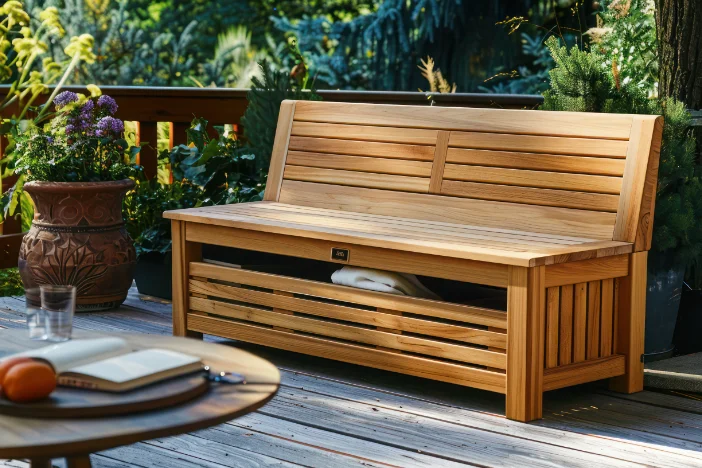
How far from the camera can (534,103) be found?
16.7 feet

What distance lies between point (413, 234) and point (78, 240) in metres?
1.74

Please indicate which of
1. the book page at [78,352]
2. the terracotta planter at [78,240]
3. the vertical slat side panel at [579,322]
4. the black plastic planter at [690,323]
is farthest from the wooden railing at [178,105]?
the book page at [78,352]

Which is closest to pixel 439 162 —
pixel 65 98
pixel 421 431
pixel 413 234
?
pixel 413 234

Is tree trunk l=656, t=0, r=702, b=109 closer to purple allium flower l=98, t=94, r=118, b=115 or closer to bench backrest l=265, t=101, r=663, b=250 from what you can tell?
bench backrest l=265, t=101, r=663, b=250

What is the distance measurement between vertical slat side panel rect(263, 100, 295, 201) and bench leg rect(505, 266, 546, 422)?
153cm

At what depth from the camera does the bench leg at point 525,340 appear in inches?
119

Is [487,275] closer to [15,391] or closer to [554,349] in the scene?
[554,349]

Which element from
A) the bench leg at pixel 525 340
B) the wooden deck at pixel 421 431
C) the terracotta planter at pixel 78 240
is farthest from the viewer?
the terracotta planter at pixel 78 240

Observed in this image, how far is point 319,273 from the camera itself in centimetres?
414

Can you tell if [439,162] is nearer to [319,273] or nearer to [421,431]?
[319,273]

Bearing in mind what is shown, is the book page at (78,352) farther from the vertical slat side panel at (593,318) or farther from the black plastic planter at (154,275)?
the black plastic planter at (154,275)

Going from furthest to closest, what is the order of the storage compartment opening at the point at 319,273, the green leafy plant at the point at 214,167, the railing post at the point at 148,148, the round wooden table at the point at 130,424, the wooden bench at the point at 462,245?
the railing post at the point at 148,148
the green leafy plant at the point at 214,167
the storage compartment opening at the point at 319,273
the wooden bench at the point at 462,245
the round wooden table at the point at 130,424

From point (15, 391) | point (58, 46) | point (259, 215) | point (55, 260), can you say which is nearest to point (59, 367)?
point (15, 391)

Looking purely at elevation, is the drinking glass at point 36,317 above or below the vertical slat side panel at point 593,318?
above
